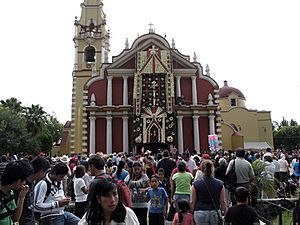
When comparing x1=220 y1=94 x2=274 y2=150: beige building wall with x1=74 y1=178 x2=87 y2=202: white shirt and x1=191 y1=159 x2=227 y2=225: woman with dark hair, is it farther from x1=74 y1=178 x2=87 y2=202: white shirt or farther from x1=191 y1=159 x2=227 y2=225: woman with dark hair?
x1=191 y1=159 x2=227 y2=225: woman with dark hair

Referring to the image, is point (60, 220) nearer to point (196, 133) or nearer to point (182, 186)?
point (182, 186)

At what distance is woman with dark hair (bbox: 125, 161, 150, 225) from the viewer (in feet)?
24.5

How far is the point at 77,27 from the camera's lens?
132 feet

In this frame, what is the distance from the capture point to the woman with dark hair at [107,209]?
3256mm

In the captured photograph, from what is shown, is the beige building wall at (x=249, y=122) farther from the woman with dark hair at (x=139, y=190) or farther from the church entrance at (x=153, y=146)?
the woman with dark hair at (x=139, y=190)

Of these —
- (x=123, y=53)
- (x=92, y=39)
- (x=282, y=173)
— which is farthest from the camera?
(x=92, y=39)

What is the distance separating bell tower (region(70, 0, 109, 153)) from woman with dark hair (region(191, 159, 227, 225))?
28751mm

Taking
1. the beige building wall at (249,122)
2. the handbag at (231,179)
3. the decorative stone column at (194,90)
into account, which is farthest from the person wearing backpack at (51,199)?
the beige building wall at (249,122)

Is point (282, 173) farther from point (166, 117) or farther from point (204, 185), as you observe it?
point (166, 117)

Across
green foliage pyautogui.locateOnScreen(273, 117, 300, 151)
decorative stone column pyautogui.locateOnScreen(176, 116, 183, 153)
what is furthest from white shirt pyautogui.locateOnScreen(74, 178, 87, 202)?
green foliage pyautogui.locateOnScreen(273, 117, 300, 151)

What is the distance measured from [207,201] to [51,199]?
2618 millimetres

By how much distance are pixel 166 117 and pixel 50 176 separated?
24.6m

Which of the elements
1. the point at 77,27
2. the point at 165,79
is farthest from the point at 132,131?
the point at 77,27

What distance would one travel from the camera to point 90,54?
1564 inches
